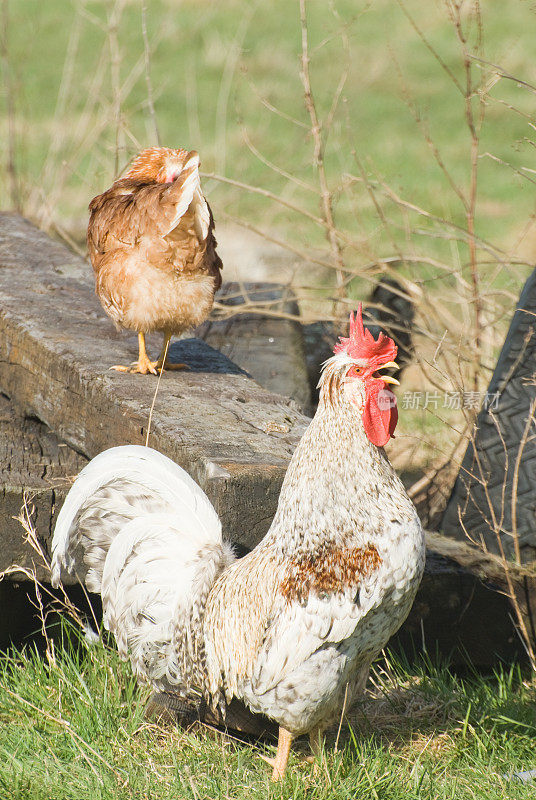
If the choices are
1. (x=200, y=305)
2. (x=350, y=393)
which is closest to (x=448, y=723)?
(x=350, y=393)

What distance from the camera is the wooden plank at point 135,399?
3189 millimetres

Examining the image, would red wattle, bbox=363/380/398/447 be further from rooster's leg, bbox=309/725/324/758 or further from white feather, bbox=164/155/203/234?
white feather, bbox=164/155/203/234

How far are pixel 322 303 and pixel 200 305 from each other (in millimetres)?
3349

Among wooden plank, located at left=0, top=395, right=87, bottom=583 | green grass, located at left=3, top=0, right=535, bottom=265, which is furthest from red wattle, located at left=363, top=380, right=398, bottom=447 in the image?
green grass, located at left=3, top=0, right=535, bottom=265

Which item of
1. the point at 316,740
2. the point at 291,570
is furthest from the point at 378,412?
the point at 316,740

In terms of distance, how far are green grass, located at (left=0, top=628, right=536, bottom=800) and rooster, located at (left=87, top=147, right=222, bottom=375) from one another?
139 cm

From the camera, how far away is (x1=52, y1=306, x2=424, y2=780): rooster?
2.73 meters

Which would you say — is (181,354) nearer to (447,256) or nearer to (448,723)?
(448,723)

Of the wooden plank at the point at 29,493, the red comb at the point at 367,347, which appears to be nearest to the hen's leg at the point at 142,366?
the wooden plank at the point at 29,493

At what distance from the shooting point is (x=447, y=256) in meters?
9.18

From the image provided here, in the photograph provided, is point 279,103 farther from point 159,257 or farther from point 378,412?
point 378,412

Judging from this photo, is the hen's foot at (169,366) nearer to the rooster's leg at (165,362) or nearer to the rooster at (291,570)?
the rooster's leg at (165,362)

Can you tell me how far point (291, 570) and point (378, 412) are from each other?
0.58m

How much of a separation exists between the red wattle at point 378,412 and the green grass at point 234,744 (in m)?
1.15
